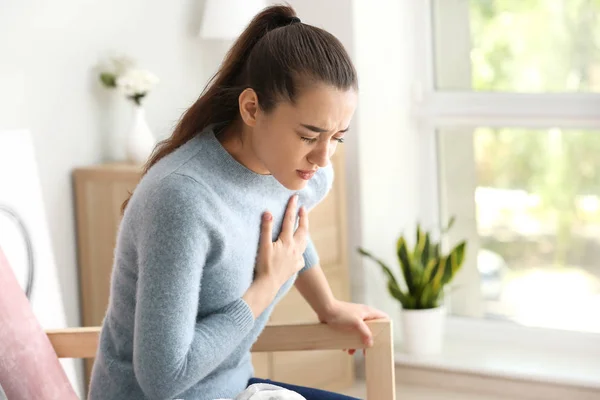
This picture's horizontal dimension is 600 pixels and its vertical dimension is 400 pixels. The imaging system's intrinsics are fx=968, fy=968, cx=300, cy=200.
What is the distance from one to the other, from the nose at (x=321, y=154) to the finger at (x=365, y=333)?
0.34 m

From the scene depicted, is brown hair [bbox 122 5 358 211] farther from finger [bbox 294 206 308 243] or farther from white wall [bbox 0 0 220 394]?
white wall [bbox 0 0 220 394]

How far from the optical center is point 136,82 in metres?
2.95

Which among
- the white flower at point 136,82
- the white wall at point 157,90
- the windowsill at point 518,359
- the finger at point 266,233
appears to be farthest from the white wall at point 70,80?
the finger at point 266,233

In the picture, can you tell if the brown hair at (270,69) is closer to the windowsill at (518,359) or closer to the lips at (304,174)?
the lips at (304,174)

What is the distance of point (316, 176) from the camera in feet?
6.16

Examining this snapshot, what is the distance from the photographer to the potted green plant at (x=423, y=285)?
3121 mm

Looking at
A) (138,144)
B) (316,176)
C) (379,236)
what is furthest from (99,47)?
(316,176)

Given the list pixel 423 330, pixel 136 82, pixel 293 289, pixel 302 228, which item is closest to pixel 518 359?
pixel 423 330

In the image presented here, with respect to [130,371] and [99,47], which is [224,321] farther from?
[99,47]

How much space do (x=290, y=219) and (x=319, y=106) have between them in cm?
30

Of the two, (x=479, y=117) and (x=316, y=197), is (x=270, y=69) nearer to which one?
(x=316, y=197)

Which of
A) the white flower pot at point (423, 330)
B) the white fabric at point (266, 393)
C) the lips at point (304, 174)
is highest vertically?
the lips at point (304, 174)

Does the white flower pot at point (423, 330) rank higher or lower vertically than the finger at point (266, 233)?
lower

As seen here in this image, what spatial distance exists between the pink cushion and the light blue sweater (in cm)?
13
